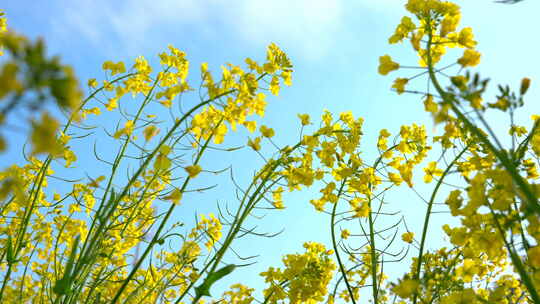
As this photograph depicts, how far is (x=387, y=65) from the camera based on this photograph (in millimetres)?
2029

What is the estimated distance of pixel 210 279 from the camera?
201 centimetres

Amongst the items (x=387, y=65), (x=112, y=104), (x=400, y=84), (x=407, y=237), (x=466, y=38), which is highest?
(x=112, y=104)

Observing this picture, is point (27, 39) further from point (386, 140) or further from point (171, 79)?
point (386, 140)

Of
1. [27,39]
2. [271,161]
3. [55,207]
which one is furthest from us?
[55,207]

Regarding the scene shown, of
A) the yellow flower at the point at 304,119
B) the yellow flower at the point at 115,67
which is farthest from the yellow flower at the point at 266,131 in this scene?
the yellow flower at the point at 115,67

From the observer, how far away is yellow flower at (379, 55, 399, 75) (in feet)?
6.64

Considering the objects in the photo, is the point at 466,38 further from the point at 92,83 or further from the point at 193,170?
the point at 92,83

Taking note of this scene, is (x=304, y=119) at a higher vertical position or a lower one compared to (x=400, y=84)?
higher

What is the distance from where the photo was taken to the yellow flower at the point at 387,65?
202 cm

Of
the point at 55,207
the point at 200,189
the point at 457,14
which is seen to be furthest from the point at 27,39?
the point at 55,207

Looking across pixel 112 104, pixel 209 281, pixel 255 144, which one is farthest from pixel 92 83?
pixel 209 281

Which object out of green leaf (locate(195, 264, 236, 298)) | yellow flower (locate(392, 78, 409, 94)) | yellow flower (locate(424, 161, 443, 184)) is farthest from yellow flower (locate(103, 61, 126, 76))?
yellow flower (locate(424, 161, 443, 184))

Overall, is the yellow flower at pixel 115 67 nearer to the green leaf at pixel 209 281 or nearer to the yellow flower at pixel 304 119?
the yellow flower at pixel 304 119

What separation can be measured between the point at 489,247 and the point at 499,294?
0.65ft
